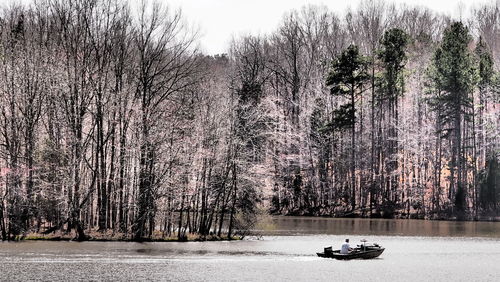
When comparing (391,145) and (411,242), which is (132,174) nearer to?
(411,242)

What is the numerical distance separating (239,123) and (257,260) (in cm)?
1423

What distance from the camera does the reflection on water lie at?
209 feet

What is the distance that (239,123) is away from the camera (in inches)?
2183

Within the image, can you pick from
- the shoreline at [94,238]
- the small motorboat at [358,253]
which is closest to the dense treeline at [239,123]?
the shoreline at [94,238]

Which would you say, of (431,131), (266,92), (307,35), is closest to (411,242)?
(431,131)

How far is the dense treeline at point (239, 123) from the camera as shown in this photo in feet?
176

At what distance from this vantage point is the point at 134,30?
5916 centimetres

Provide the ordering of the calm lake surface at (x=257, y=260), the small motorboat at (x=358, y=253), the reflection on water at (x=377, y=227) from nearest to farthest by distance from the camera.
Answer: the calm lake surface at (x=257, y=260) → the small motorboat at (x=358, y=253) → the reflection on water at (x=377, y=227)

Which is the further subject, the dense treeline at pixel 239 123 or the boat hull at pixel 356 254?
the dense treeline at pixel 239 123

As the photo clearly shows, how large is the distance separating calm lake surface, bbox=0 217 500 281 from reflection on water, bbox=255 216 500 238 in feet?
8.92

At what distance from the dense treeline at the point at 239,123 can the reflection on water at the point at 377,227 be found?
3707 mm

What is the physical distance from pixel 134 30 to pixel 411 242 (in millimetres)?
25239

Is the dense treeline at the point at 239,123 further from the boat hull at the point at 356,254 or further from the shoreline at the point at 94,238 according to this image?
the boat hull at the point at 356,254

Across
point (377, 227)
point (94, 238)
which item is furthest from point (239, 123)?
point (377, 227)
